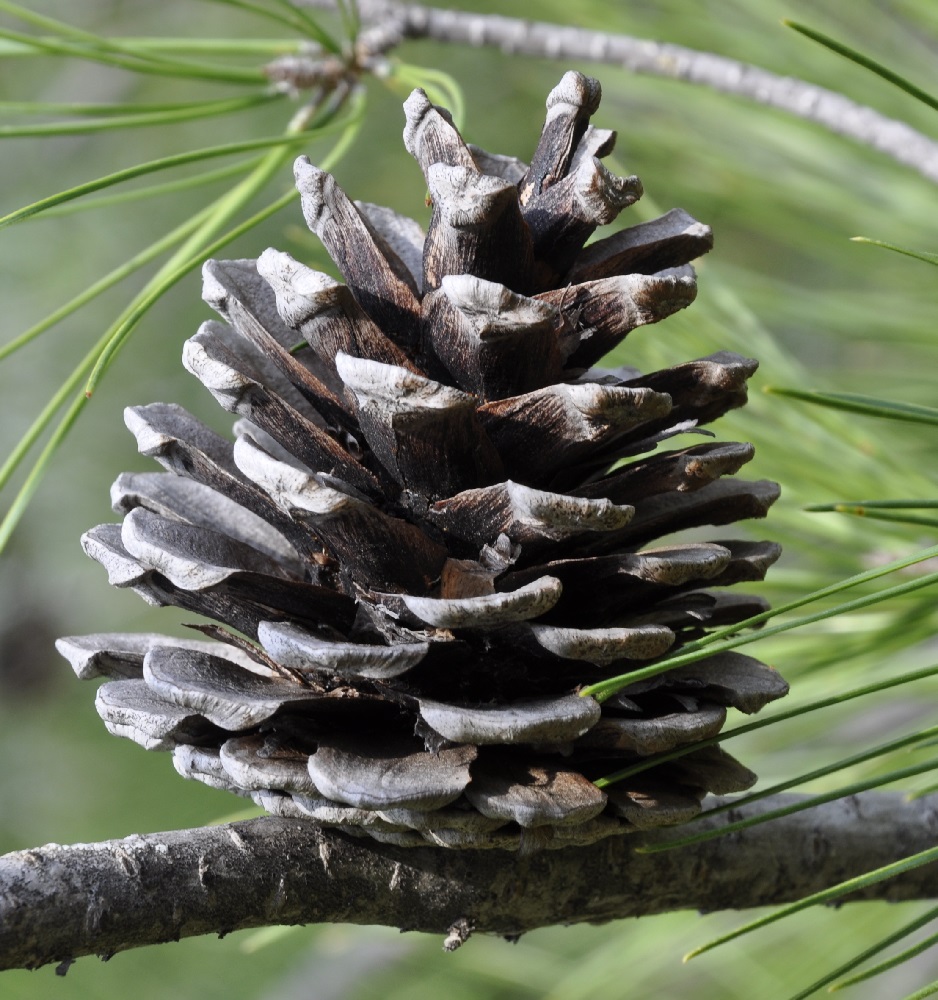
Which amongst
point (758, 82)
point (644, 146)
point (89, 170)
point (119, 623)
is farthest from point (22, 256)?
point (758, 82)

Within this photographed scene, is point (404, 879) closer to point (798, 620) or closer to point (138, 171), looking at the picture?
point (798, 620)

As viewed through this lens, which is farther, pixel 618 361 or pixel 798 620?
pixel 618 361

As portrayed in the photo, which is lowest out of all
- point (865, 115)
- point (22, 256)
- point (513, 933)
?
point (22, 256)

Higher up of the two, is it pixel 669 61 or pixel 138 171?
pixel 669 61

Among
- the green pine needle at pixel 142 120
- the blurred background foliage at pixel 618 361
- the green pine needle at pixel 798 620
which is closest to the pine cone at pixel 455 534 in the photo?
the green pine needle at pixel 798 620

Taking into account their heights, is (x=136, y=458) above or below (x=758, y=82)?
below

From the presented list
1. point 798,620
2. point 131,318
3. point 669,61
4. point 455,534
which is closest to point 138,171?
point 131,318

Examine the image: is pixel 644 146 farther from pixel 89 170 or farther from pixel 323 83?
pixel 89 170
